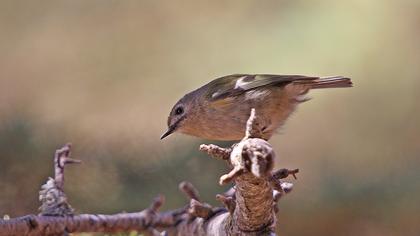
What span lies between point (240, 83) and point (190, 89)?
0.60 m

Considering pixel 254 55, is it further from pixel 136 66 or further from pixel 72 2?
pixel 72 2

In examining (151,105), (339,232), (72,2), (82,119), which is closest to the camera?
(339,232)

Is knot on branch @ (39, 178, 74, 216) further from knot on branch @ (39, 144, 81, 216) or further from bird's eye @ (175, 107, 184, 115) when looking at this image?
bird's eye @ (175, 107, 184, 115)

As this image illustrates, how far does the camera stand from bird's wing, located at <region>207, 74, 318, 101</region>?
1.22 metres

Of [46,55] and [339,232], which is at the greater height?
[46,55]

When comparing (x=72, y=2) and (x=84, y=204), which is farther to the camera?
(x=72, y=2)

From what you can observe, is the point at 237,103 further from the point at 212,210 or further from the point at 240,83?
the point at 212,210

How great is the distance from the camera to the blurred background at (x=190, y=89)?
1127 millimetres

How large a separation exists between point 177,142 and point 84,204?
24 centimetres

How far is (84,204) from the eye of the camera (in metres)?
1.08

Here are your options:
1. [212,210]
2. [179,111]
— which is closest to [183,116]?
[179,111]

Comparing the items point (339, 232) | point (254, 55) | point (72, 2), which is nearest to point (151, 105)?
point (254, 55)

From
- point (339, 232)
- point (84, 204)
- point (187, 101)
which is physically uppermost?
point (187, 101)

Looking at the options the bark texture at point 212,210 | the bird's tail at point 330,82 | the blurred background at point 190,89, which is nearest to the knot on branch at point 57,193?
the bark texture at point 212,210
